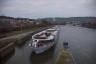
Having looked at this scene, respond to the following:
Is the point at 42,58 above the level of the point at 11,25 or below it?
below

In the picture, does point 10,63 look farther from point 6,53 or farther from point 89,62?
point 89,62

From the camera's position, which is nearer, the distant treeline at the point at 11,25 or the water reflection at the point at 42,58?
the water reflection at the point at 42,58

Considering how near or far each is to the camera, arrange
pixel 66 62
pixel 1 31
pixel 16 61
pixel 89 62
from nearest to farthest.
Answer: pixel 66 62 → pixel 89 62 → pixel 16 61 → pixel 1 31

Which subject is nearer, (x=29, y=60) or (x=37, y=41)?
(x=29, y=60)

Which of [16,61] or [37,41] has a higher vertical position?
[37,41]

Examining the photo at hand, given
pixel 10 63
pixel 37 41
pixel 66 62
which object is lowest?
pixel 10 63

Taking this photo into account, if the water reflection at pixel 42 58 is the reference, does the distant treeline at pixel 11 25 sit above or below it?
above

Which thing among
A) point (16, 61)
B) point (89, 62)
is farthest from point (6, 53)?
point (89, 62)

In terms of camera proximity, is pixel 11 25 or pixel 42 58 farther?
pixel 11 25

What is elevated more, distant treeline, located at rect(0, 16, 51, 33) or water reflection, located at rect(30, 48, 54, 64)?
distant treeline, located at rect(0, 16, 51, 33)

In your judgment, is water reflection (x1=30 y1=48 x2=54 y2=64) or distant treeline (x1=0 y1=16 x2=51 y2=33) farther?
distant treeline (x1=0 y1=16 x2=51 y2=33)

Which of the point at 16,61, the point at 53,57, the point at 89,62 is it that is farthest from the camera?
the point at 53,57
